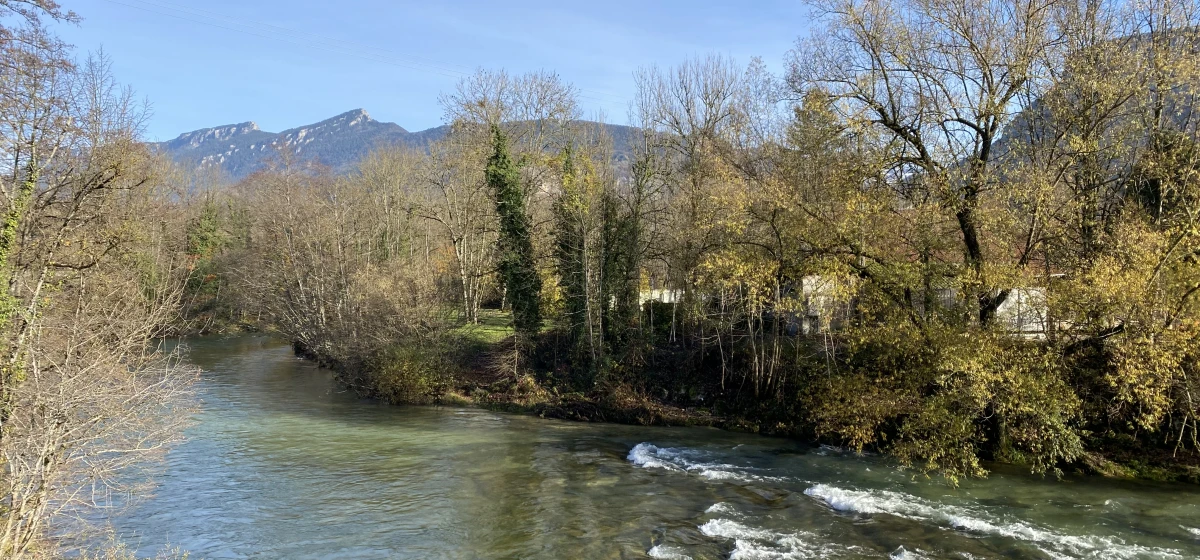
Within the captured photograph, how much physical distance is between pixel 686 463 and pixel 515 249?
51.1ft

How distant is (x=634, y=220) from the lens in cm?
2864

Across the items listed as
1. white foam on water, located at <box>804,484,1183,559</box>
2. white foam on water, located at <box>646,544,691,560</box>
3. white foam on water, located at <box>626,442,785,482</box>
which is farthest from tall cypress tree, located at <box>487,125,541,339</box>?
white foam on water, located at <box>646,544,691,560</box>

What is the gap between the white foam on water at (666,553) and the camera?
12094mm

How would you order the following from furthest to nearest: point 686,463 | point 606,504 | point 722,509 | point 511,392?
point 511,392, point 686,463, point 606,504, point 722,509

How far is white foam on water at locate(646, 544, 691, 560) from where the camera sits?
476 inches

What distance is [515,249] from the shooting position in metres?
31.6

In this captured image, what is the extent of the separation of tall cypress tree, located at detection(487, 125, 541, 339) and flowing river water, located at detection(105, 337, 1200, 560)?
Result: 29.0ft

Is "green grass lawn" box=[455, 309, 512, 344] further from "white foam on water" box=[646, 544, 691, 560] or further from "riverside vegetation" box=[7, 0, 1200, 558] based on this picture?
"white foam on water" box=[646, 544, 691, 560]

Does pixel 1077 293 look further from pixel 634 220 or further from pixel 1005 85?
pixel 634 220

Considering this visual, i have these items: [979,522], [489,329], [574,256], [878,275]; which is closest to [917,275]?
[878,275]

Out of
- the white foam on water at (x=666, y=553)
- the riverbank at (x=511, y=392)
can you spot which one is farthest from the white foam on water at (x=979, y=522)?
the riverbank at (x=511, y=392)

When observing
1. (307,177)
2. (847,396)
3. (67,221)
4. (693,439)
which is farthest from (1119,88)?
(307,177)

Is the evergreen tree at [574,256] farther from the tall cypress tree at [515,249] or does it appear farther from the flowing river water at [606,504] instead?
the flowing river water at [606,504]

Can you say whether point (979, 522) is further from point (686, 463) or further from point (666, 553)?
point (686, 463)
